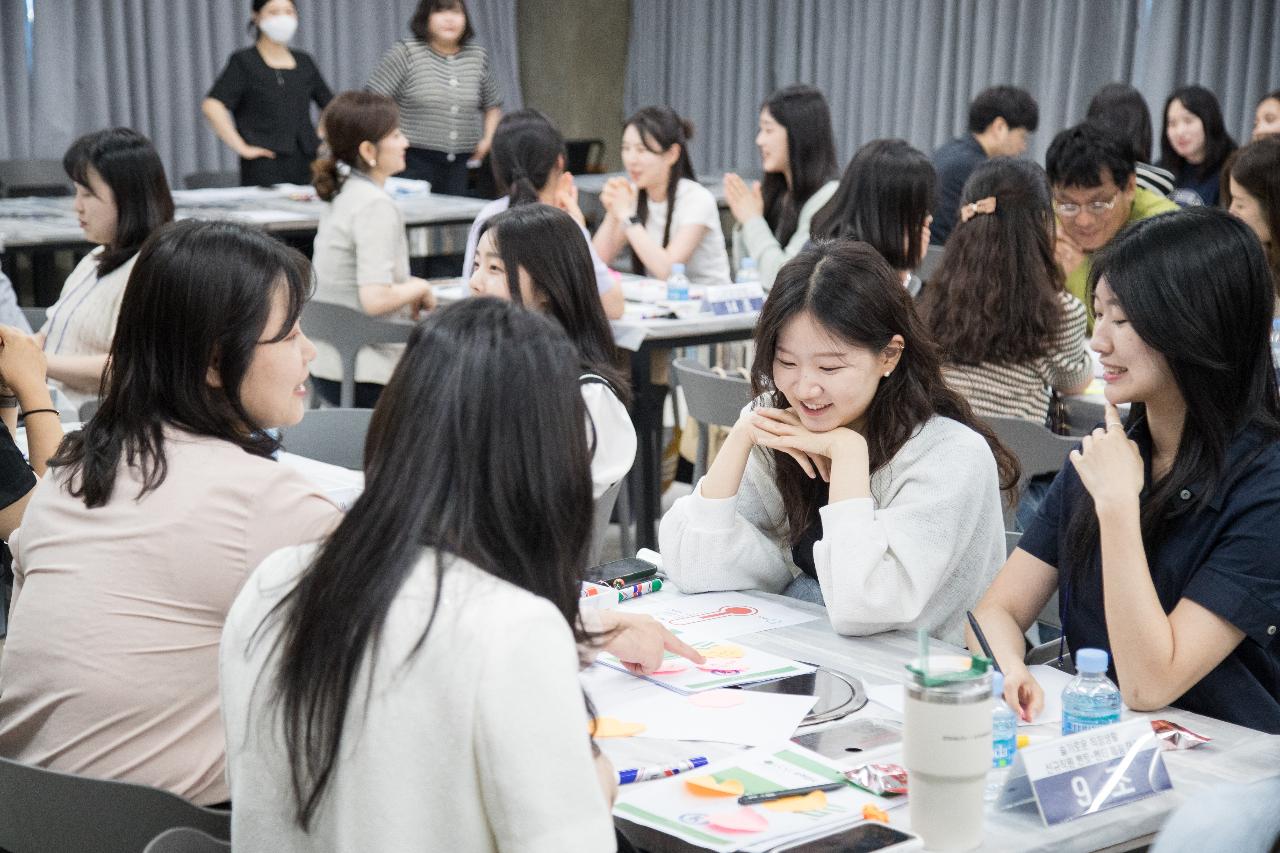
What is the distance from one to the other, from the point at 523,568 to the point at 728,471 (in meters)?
1.00

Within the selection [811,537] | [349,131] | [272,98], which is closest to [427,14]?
[272,98]

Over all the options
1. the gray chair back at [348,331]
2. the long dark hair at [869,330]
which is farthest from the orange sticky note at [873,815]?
the gray chair back at [348,331]

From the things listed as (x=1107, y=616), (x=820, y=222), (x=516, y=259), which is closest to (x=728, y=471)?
(x=1107, y=616)

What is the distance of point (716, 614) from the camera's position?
7.11ft

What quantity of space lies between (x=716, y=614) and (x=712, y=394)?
5.07 ft

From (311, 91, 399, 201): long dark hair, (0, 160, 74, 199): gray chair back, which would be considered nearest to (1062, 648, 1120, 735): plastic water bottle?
(311, 91, 399, 201): long dark hair

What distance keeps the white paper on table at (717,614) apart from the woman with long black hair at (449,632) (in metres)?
0.81

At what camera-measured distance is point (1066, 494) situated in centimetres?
203

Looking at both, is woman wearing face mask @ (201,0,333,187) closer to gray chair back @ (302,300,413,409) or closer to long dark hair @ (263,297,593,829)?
gray chair back @ (302,300,413,409)

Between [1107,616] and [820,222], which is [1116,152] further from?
[1107,616]

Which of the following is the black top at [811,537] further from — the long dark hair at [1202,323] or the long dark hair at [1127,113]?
the long dark hair at [1127,113]

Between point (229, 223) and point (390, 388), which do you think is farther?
point (229, 223)

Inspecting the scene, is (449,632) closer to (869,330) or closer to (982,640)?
(982,640)

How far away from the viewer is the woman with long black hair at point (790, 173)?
5.22 metres
